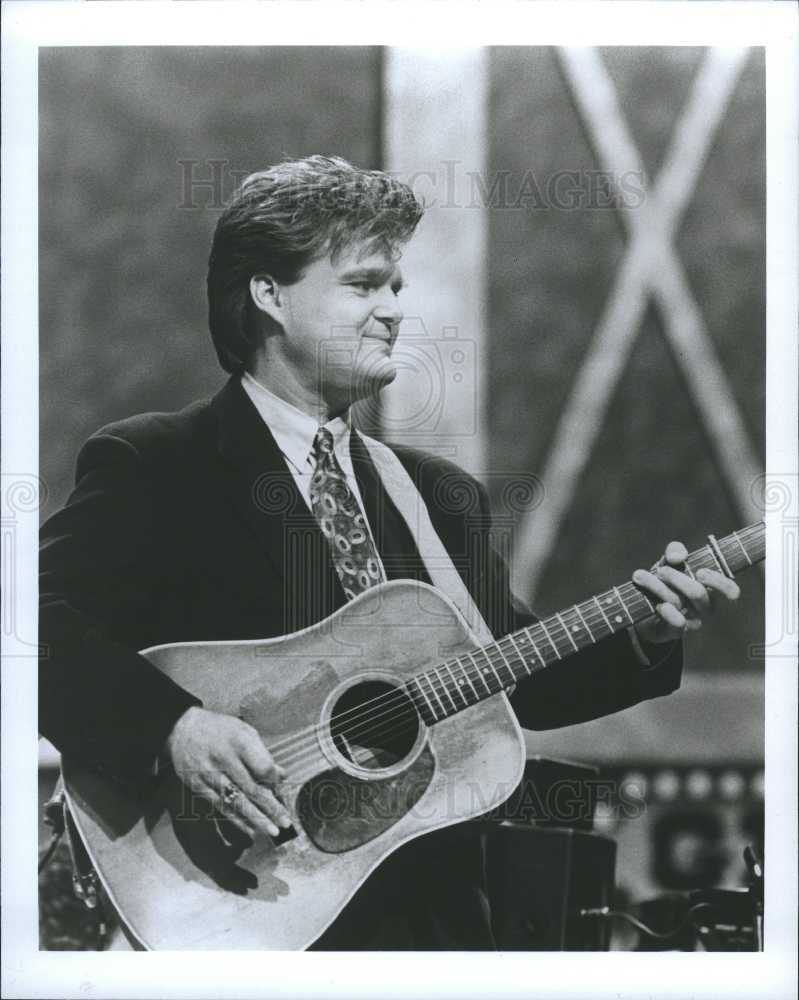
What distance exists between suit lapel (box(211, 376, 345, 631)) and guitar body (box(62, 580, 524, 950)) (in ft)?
0.28

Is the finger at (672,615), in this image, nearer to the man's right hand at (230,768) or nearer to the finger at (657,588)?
the finger at (657,588)

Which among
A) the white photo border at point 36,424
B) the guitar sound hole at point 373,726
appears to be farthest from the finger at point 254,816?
the white photo border at point 36,424

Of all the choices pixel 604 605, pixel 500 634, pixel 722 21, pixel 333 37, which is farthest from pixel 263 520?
pixel 722 21

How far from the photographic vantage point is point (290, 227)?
3.63 metres

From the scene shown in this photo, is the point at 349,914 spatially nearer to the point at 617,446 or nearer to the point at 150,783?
the point at 150,783

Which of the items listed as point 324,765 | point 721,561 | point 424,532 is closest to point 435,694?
point 324,765

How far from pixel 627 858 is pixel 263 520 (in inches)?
59.5

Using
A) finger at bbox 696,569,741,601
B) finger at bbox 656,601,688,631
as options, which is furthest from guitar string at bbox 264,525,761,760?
finger at bbox 696,569,741,601

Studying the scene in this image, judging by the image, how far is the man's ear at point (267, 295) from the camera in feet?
11.9

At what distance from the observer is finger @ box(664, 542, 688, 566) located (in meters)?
3.58

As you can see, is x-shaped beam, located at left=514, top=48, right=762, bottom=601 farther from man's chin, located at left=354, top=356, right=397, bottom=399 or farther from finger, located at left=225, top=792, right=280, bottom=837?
finger, located at left=225, top=792, right=280, bottom=837

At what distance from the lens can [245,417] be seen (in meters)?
3.66

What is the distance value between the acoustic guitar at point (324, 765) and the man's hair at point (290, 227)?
0.94 m

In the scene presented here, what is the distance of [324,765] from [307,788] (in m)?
0.08
